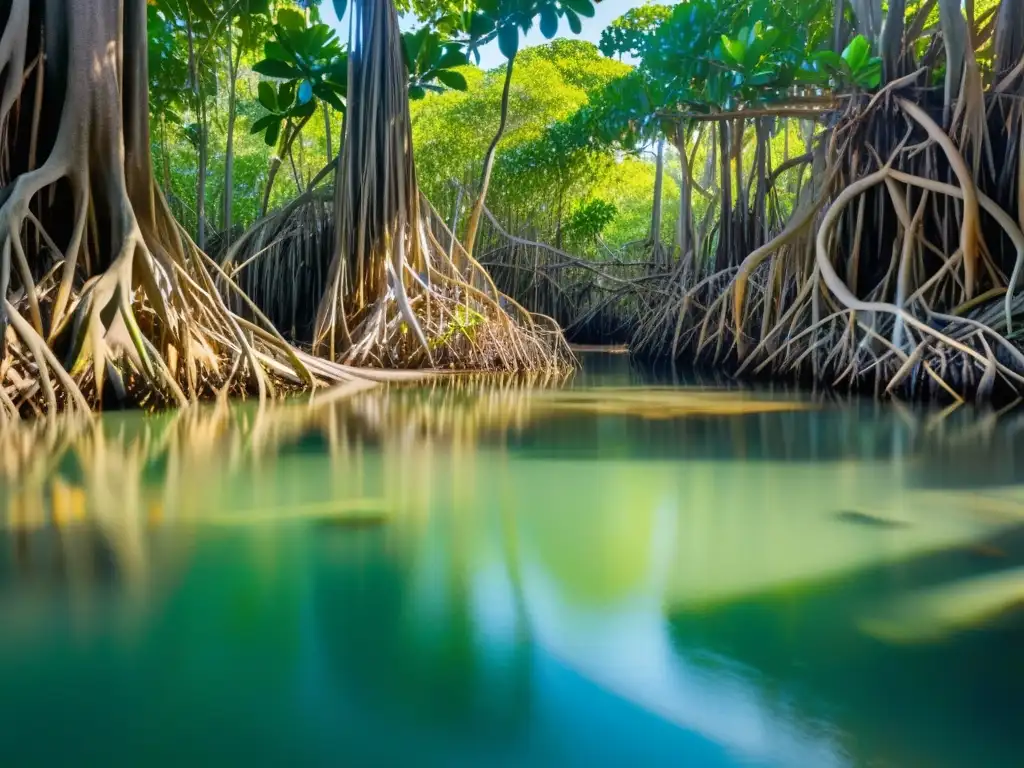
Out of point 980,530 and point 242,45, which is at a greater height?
point 242,45

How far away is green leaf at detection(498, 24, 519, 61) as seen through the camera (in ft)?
21.9

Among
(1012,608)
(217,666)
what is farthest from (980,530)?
(217,666)

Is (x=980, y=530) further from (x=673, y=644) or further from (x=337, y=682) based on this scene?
(x=337, y=682)

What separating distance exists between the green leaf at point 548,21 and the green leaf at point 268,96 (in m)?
2.30

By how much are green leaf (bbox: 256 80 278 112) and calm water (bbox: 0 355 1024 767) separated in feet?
18.6

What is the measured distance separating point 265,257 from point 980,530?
6.12 metres

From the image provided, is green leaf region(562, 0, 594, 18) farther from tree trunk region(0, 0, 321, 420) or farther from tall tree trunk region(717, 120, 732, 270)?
tree trunk region(0, 0, 321, 420)

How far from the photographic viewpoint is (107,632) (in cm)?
98

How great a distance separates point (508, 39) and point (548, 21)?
1.07 ft

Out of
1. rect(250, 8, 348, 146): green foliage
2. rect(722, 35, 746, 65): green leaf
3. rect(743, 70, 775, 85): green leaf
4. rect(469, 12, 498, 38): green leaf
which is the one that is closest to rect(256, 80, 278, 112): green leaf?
rect(250, 8, 348, 146): green foliage

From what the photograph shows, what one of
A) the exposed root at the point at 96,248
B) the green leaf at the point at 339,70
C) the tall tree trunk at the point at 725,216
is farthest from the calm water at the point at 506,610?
the tall tree trunk at the point at 725,216

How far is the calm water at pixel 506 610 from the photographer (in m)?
0.77

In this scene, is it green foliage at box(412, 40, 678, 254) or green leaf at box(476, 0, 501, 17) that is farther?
green foliage at box(412, 40, 678, 254)

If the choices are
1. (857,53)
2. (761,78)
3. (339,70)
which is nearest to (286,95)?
(339,70)
